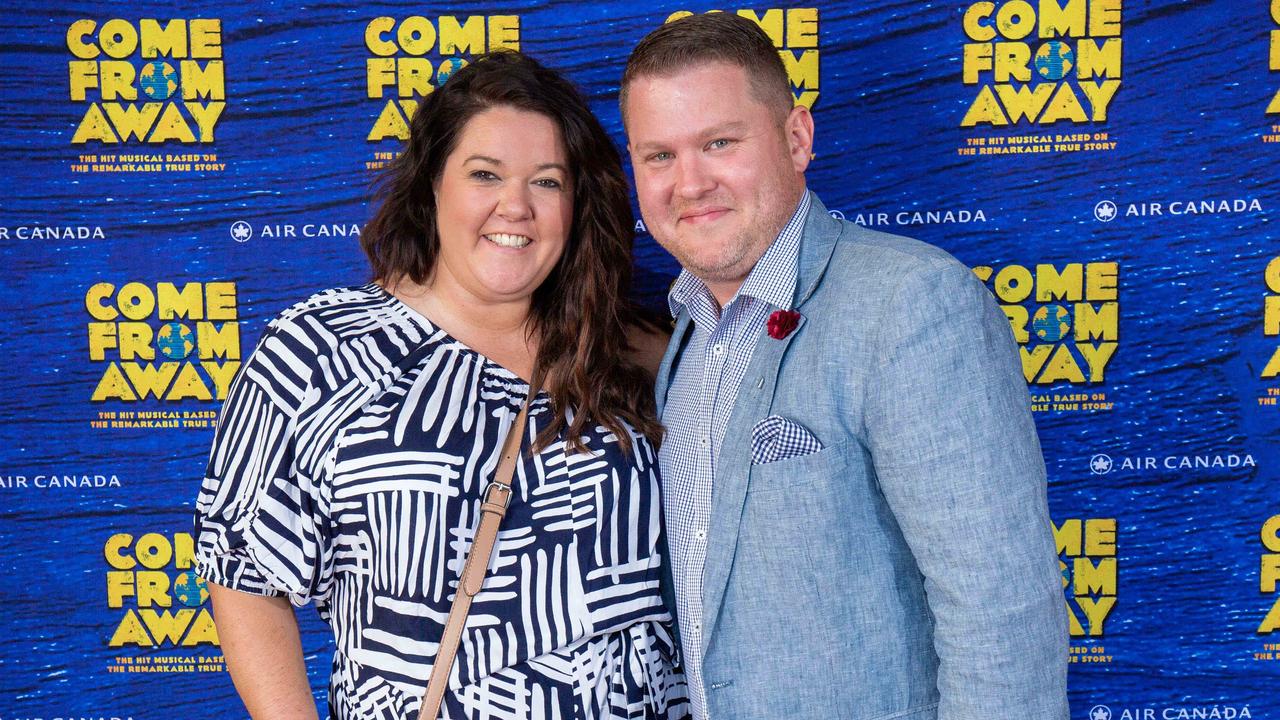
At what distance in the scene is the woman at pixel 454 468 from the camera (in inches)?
64.7

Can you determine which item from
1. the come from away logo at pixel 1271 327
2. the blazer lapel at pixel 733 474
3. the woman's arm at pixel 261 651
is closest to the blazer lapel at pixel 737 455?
the blazer lapel at pixel 733 474

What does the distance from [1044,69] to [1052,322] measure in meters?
0.60

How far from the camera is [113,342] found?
236cm

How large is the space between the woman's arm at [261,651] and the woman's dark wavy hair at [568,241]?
2.05 ft

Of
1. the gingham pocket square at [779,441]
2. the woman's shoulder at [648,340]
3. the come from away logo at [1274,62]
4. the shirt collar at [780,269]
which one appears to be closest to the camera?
the gingham pocket square at [779,441]

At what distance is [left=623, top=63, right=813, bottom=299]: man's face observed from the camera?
1.59 m

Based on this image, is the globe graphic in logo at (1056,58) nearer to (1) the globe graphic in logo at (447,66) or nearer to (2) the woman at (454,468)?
(2) the woman at (454,468)

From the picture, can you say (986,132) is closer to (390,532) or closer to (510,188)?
(510,188)

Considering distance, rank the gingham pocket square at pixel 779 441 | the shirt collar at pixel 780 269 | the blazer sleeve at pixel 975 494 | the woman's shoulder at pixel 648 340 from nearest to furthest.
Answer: the blazer sleeve at pixel 975 494 → the gingham pocket square at pixel 779 441 → the shirt collar at pixel 780 269 → the woman's shoulder at pixel 648 340

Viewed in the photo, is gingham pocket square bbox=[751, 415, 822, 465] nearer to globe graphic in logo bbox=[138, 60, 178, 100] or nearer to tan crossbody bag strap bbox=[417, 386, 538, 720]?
tan crossbody bag strap bbox=[417, 386, 538, 720]

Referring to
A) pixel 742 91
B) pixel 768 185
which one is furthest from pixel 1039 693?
pixel 742 91

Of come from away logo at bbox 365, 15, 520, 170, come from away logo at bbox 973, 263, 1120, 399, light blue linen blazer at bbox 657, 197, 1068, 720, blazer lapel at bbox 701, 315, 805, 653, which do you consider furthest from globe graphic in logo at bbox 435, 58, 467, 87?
come from away logo at bbox 973, 263, 1120, 399

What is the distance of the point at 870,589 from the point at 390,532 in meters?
0.79

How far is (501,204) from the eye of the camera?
1.79 metres
